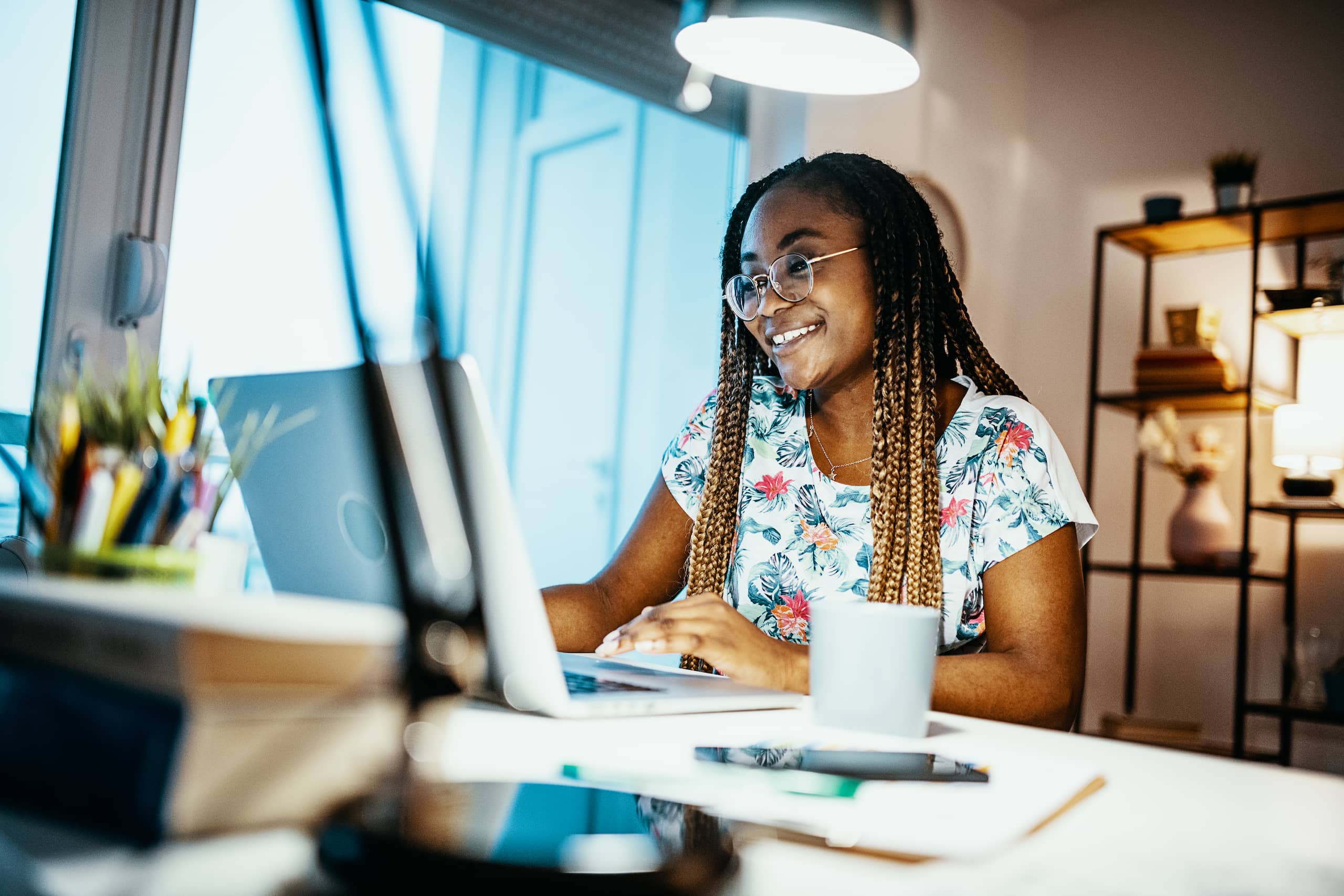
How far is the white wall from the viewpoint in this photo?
3.10 meters

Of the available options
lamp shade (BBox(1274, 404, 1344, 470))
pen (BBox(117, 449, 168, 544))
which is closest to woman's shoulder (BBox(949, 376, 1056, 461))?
pen (BBox(117, 449, 168, 544))

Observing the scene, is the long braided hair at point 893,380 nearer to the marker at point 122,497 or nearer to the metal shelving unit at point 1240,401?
the marker at point 122,497

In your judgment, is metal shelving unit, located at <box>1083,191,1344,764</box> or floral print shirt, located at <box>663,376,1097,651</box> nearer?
floral print shirt, located at <box>663,376,1097,651</box>

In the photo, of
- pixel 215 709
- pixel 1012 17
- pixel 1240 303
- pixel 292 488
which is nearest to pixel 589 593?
pixel 292 488

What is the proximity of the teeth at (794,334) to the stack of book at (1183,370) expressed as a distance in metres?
1.91

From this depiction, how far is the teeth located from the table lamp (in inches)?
75.7

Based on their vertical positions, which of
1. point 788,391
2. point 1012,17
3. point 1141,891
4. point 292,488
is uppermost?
point 1012,17

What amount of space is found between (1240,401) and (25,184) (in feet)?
9.91

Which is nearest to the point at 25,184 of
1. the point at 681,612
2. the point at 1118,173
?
the point at 681,612

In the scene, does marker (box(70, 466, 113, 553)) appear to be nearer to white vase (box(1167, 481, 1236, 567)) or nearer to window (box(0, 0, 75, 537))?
window (box(0, 0, 75, 537))

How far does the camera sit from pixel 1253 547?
305cm

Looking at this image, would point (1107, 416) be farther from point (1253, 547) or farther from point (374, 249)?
point (374, 249)

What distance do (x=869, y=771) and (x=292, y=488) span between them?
1.66ft

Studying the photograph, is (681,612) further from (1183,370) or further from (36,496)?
(1183,370)
